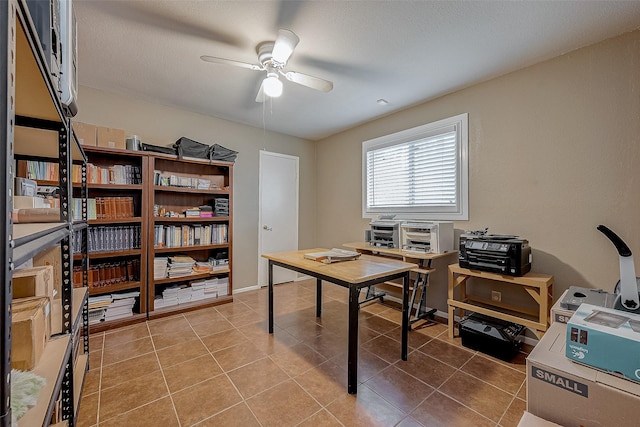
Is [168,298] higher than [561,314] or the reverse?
the reverse

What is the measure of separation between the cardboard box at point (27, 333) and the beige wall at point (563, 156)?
10.8ft

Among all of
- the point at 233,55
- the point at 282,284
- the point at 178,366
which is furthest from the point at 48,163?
the point at 282,284

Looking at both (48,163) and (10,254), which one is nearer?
(10,254)

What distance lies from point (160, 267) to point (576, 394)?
353 cm

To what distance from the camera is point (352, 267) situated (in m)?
2.11

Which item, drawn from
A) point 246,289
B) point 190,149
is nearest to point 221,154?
point 190,149

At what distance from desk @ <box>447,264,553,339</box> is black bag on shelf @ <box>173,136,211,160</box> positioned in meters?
3.16

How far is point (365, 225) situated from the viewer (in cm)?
412

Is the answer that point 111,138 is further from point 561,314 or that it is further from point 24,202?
point 561,314

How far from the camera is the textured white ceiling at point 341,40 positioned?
179cm

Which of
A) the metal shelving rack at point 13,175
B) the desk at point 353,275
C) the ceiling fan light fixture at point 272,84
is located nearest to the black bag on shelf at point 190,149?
the metal shelving rack at point 13,175

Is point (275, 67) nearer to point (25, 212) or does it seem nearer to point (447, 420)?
point (25, 212)

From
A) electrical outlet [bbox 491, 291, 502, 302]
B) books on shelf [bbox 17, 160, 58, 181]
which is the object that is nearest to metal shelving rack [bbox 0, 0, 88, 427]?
books on shelf [bbox 17, 160, 58, 181]

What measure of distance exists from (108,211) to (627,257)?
409 cm
